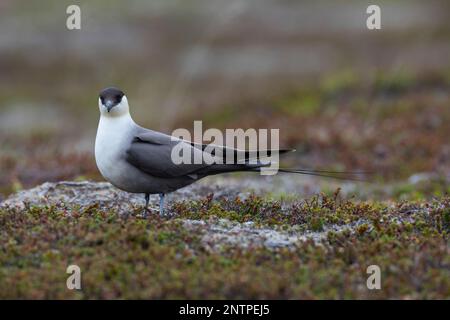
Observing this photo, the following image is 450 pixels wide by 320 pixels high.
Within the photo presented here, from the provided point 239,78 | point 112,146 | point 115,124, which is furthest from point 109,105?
point 239,78

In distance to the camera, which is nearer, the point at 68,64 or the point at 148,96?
the point at 148,96

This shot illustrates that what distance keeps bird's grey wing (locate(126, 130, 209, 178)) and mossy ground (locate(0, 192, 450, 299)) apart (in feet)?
2.07

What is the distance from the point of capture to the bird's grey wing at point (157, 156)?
7.42 m

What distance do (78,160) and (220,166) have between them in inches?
255

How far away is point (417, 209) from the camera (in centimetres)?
794

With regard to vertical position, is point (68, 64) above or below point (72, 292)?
above

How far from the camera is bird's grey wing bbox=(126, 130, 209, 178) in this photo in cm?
742

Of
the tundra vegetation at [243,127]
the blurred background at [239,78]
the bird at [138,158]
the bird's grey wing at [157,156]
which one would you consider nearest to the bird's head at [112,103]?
the bird at [138,158]

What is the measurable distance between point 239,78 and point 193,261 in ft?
68.8

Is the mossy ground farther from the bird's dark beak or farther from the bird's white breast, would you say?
the bird's dark beak

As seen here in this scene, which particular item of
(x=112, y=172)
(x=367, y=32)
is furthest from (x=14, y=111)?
(x=112, y=172)

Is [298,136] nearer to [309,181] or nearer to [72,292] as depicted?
[309,181]

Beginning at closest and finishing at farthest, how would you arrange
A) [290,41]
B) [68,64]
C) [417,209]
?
[417,209], [68,64], [290,41]

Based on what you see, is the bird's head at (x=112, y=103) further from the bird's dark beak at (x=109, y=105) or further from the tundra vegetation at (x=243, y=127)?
the tundra vegetation at (x=243, y=127)
